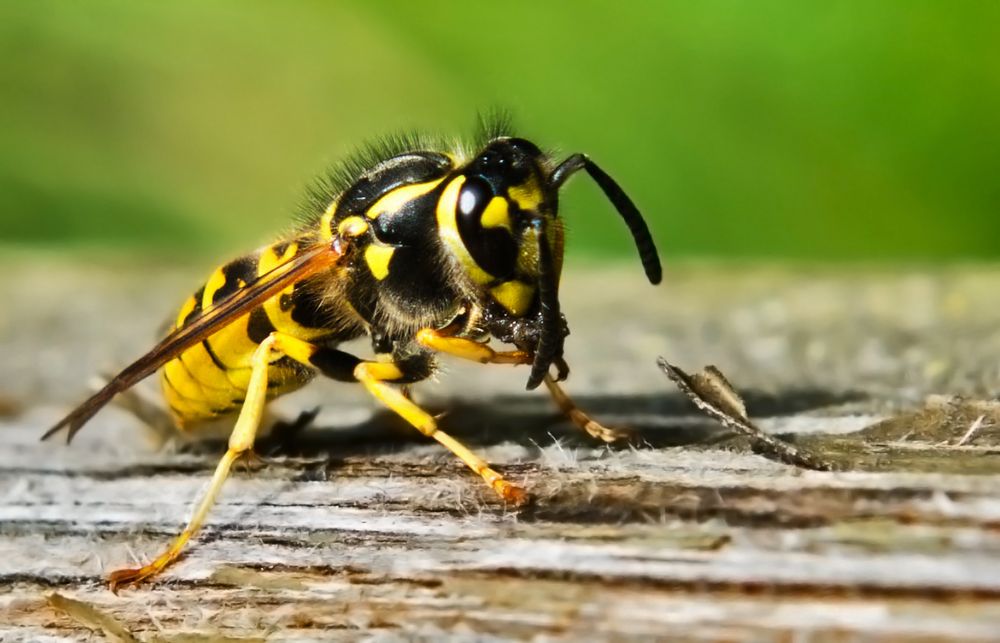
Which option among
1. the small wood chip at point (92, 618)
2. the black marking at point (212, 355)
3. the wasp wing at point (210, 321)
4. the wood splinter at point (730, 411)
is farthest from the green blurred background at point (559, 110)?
the small wood chip at point (92, 618)

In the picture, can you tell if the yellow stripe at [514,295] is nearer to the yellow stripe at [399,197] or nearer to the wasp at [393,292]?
the wasp at [393,292]

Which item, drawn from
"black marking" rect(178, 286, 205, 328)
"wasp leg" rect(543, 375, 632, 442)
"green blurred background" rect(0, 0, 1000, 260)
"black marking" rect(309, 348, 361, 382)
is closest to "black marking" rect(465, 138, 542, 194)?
"wasp leg" rect(543, 375, 632, 442)

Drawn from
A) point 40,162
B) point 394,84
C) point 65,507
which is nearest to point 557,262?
point 65,507

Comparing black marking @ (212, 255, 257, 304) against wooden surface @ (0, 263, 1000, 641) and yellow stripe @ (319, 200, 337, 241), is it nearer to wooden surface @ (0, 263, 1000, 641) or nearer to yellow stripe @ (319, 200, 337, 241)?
yellow stripe @ (319, 200, 337, 241)

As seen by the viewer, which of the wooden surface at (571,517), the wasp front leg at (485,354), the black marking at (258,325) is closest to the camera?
the wooden surface at (571,517)

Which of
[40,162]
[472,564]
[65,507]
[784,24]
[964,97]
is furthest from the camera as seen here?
[40,162]

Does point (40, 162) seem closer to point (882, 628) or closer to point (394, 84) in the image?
point (394, 84)
